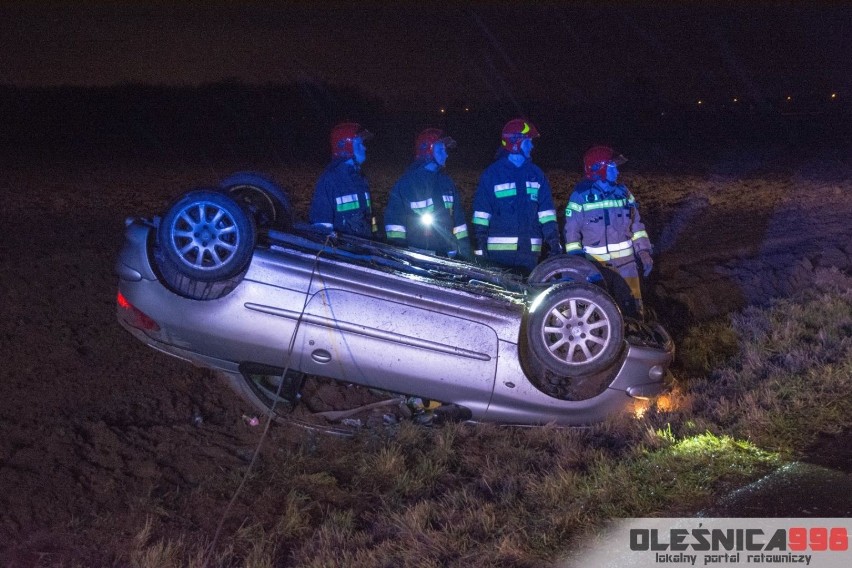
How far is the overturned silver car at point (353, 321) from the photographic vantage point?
5004 millimetres

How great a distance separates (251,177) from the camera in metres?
6.02

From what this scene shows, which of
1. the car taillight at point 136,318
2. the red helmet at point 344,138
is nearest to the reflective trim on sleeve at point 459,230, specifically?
the red helmet at point 344,138

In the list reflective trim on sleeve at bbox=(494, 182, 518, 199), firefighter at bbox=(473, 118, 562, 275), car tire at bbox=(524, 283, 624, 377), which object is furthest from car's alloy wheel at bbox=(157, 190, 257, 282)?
reflective trim on sleeve at bbox=(494, 182, 518, 199)

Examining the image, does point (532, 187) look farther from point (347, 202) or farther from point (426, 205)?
point (347, 202)

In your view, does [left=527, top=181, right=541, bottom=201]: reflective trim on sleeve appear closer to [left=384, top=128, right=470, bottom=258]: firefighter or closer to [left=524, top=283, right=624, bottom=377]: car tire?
[left=384, top=128, right=470, bottom=258]: firefighter

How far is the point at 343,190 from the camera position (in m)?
7.20

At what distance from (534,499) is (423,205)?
11.3ft

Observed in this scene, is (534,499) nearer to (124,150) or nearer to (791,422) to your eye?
(791,422)

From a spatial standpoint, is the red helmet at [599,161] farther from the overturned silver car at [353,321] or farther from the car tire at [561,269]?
the overturned silver car at [353,321]

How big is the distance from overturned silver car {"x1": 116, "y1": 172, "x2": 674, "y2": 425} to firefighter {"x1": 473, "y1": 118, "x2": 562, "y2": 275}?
2122 mm

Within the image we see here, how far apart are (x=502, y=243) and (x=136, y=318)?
3414mm

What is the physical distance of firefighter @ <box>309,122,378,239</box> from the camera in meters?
7.20

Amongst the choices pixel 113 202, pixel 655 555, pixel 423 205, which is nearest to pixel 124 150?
pixel 113 202

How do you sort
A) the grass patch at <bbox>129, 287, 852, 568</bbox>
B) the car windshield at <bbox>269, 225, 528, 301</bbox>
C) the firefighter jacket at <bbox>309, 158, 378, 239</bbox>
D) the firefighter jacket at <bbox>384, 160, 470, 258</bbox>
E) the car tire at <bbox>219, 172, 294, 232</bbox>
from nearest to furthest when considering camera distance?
the grass patch at <bbox>129, 287, 852, 568</bbox> → the car windshield at <bbox>269, 225, 528, 301</bbox> → the car tire at <bbox>219, 172, 294, 232</bbox> → the firefighter jacket at <bbox>309, 158, 378, 239</bbox> → the firefighter jacket at <bbox>384, 160, 470, 258</bbox>
